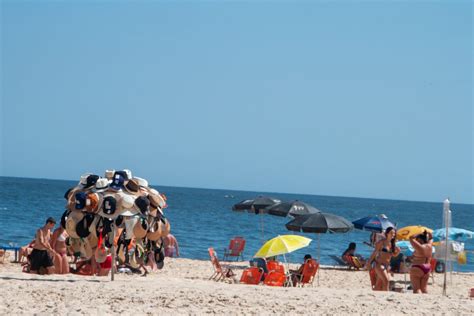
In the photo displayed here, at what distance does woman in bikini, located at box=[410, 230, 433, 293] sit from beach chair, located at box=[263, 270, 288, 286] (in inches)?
92.1

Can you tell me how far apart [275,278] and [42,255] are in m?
4.15

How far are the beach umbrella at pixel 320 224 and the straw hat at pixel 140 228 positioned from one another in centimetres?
475

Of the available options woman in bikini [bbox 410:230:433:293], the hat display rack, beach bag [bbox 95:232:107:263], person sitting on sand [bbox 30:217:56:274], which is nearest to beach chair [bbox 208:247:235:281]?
the hat display rack

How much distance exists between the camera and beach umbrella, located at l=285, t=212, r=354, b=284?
52.4 feet

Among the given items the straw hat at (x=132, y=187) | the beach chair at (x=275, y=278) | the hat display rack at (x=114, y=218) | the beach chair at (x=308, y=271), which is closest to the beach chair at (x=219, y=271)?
the beach chair at (x=275, y=278)

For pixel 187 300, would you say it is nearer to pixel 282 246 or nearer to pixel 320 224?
pixel 282 246

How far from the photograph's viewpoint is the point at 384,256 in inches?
487

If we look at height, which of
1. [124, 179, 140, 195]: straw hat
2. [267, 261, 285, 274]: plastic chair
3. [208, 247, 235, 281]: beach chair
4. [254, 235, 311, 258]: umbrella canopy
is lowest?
[208, 247, 235, 281]: beach chair

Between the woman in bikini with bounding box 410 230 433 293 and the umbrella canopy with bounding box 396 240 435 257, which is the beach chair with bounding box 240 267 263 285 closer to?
the woman in bikini with bounding box 410 230 433 293

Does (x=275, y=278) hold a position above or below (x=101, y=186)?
below

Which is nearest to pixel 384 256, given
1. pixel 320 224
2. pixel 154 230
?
pixel 320 224

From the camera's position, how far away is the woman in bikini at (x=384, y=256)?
12184mm

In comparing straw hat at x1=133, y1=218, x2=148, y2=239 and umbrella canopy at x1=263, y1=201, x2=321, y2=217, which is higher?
umbrella canopy at x1=263, y1=201, x2=321, y2=217

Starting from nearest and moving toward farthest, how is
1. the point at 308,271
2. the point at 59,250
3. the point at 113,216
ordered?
the point at 113,216
the point at 59,250
the point at 308,271
